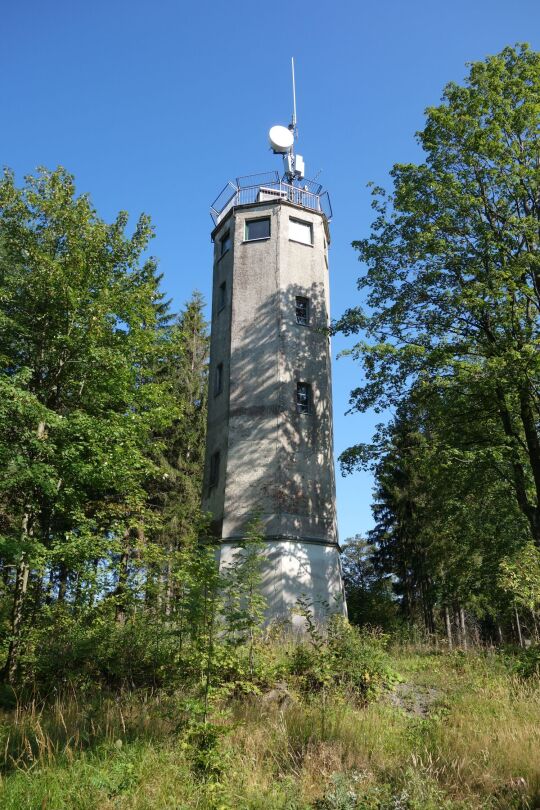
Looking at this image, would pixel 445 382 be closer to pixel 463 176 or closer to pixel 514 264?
pixel 514 264

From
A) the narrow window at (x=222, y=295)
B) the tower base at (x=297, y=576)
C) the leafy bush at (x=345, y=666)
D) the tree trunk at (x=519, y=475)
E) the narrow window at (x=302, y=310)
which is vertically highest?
the narrow window at (x=222, y=295)

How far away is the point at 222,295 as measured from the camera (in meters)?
21.7

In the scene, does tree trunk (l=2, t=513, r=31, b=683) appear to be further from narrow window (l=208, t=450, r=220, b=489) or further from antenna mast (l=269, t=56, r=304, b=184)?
antenna mast (l=269, t=56, r=304, b=184)

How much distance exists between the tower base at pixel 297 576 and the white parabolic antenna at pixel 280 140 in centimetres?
1606

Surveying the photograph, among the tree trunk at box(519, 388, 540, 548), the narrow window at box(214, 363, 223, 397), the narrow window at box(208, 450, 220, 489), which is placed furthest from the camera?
the narrow window at box(214, 363, 223, 397)

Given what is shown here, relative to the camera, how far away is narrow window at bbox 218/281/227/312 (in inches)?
846

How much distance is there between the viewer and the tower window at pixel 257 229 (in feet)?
70.2

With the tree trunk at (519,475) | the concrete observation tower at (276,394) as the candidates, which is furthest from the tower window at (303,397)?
the tree trunk at (519,475)

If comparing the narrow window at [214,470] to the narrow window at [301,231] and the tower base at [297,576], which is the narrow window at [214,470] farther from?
the narrow window at [301,231]

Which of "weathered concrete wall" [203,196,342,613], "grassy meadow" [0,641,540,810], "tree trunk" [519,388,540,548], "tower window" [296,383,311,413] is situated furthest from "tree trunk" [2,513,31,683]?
Result: "tree trunk" [519,388,540,548]

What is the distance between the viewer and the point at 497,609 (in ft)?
93.1

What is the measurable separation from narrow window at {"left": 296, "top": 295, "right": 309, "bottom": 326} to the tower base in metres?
7.77

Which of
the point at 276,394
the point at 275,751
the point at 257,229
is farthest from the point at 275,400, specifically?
the point at 275,751

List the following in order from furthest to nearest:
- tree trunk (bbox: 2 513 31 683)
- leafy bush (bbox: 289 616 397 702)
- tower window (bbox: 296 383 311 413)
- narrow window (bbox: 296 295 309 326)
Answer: narrow window (bbox: 296 295 309 326)
tower window (bbox: 296 383 311 413)
tree trunk (bbox: 2 513 31 683)
leafy bush (bbox: 289 616 397 702)
